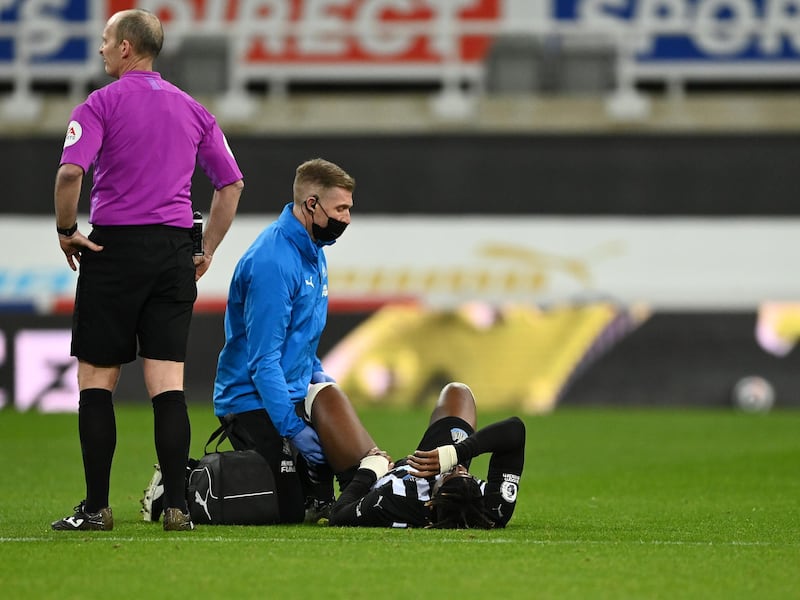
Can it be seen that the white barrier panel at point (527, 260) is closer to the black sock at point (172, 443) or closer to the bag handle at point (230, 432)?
the bag handle at point (230, 432)

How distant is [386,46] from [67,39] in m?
3.89

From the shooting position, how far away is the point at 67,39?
19172mm

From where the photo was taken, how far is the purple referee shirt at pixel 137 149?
20.1ft

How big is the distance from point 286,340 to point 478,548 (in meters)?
1.52

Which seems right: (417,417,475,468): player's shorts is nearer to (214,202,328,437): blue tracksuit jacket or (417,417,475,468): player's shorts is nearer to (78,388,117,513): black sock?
(214,202,328,437): blue tracksuit jacket

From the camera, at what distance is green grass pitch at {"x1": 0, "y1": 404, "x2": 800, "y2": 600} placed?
4891 mm

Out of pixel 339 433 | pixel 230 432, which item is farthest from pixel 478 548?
pixel 230 432

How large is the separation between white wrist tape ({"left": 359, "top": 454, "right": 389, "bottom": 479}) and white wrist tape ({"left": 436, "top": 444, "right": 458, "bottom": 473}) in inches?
13.9

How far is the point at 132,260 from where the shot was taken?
6.09m

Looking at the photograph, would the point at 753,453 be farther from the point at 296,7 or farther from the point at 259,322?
the point at 296,7

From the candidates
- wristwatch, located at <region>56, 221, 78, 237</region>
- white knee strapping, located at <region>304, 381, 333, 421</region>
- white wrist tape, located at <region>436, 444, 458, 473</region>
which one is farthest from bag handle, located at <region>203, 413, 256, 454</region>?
wristwatch, located at <region>56, 221, 78, 237</region>

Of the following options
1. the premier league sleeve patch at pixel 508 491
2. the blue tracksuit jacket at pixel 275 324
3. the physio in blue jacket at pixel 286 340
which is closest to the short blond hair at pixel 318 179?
the physio in blue jacket at pixel 286 340

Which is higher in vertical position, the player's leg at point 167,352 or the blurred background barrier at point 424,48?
the blurred background barrier at point 424,48

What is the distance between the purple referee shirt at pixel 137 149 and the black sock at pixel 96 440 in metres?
0.70
